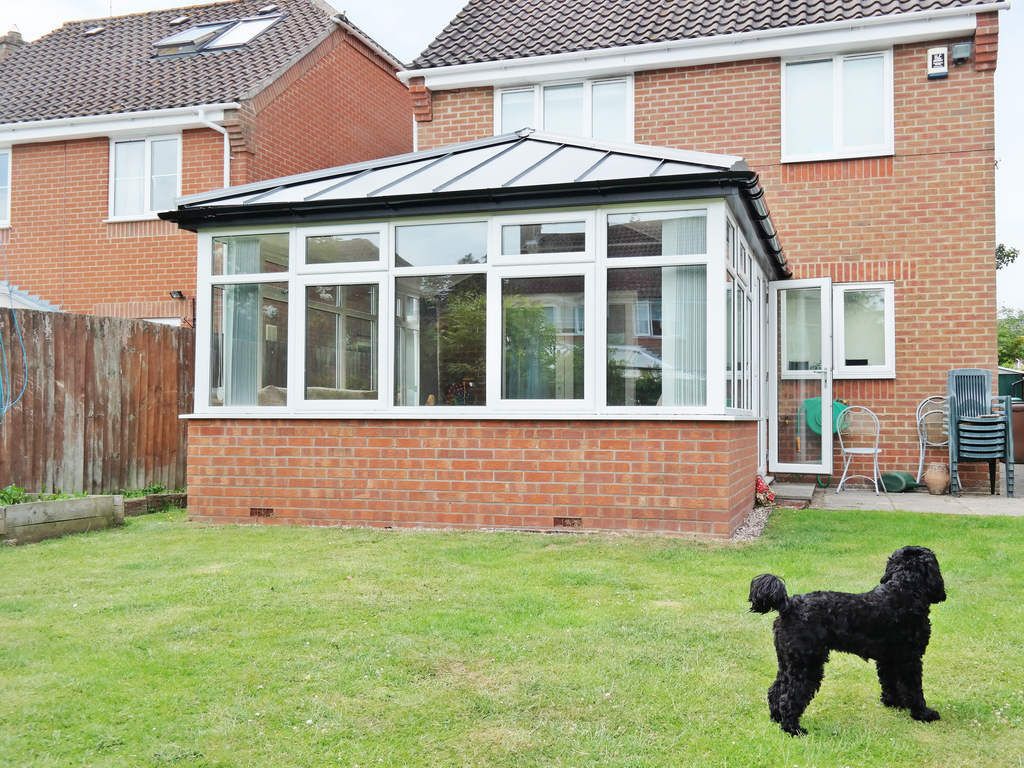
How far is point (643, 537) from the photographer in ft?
23.5

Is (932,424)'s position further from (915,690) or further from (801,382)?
(915,690)

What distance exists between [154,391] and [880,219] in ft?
28.8

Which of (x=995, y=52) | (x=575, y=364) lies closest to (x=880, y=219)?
(x=995, y=52)

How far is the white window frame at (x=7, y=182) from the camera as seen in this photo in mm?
15031

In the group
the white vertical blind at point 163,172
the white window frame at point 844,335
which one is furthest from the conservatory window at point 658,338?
the white vertical blind at point 163,172

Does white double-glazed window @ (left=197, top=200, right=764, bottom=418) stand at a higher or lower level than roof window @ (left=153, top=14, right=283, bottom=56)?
lower

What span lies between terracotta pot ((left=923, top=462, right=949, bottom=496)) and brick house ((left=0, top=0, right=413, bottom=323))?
10.2m

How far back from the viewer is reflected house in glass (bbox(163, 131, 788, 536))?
7.35 meters

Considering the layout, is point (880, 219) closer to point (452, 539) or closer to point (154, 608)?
point (452, 539)

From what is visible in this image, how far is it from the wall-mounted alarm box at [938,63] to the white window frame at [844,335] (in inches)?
99.2

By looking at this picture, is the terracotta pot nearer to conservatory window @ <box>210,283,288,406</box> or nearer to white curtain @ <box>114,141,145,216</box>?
conservatory window @ <box>210,283,288,406</box>

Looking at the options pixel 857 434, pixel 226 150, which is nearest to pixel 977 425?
pixel 857 434

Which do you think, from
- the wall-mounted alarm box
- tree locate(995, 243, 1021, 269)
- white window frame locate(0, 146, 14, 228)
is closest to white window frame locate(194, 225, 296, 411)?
the wall-mounted alarm box

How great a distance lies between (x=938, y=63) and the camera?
1098 centimetres
